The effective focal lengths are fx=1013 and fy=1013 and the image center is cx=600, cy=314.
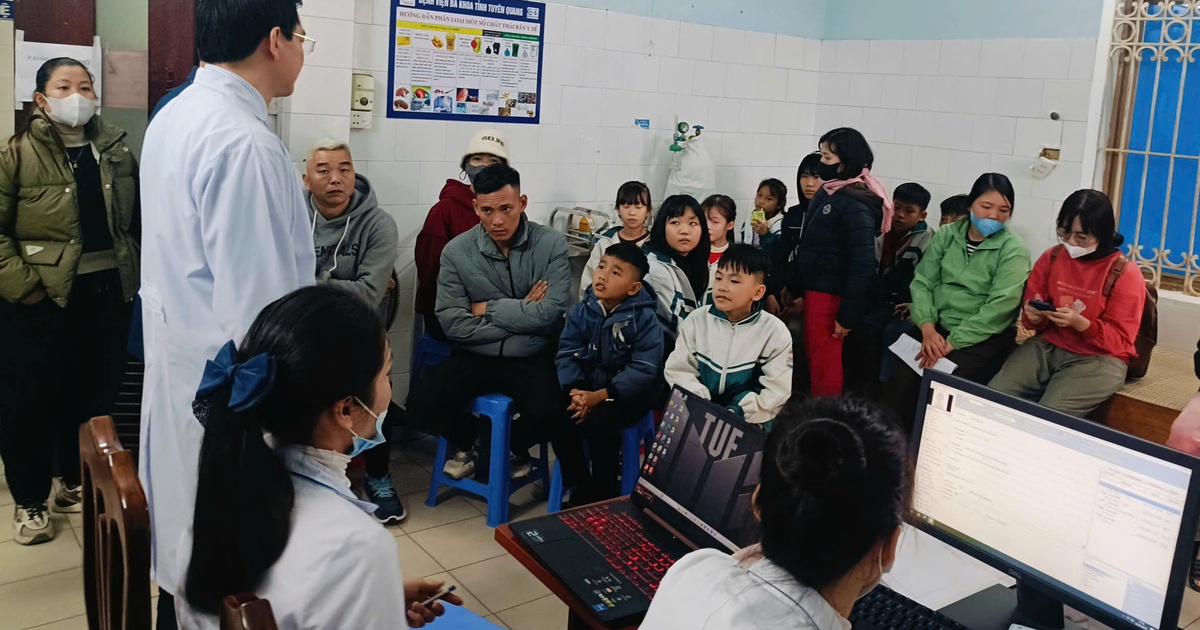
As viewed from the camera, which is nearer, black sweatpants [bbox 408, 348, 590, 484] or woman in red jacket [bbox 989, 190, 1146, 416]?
black sweatpants [bbox 408, 348, 590, 484]

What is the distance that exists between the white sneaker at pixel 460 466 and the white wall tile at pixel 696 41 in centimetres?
242

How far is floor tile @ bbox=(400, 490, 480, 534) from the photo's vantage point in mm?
3607

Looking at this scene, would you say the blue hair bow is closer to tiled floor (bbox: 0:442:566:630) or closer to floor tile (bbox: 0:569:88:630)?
tiled floor (bbox: 0:442:566:630)

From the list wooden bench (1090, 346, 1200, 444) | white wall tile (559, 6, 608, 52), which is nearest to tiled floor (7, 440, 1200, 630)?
wooden bench (1090, 346, 1200, 444)

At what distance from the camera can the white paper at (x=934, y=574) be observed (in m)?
1.82

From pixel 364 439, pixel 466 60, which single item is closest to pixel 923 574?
pixel 364 439

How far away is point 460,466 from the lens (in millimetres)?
3955

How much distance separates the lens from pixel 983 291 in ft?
13.5

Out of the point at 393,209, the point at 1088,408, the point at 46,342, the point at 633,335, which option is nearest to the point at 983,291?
the point at 1088,408

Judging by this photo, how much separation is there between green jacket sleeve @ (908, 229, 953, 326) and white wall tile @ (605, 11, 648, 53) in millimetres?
1732

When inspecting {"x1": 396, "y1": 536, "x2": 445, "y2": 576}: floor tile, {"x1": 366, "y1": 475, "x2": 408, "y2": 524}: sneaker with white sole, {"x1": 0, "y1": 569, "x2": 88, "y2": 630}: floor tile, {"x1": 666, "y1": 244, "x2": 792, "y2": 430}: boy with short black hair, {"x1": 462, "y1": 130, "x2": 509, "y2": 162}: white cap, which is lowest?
{"x1": 0, "y1": 569, "x2": 88, "y2": 630}: floor tile

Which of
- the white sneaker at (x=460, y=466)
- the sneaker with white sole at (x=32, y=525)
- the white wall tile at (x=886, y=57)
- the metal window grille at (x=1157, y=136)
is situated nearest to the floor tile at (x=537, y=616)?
the white sneaker at (x=460, y=466)

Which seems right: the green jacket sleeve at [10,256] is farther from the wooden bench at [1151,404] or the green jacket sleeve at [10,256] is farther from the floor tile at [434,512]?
the wooden bench at [1151,404]

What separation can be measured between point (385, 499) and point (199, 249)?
1.88 m
